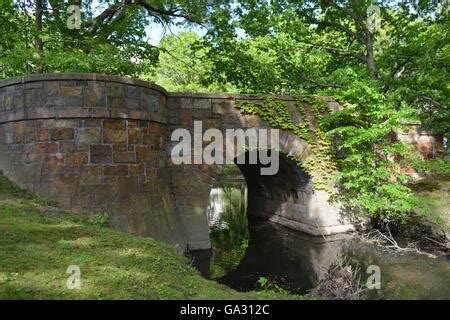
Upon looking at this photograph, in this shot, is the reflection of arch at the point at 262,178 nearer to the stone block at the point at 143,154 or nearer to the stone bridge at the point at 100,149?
the stone bridge at the point at 100,149

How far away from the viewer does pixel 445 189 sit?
9703mm

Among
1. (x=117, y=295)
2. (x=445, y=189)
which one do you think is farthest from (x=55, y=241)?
(x=445, y=189)

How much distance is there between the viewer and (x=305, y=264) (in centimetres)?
741

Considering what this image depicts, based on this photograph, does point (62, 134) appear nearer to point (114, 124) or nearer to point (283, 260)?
point (114, 124)

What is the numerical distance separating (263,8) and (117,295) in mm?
10915

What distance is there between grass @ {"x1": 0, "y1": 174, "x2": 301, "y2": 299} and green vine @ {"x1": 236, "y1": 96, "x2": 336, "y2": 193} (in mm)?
5175

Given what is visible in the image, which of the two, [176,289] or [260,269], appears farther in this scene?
[260,269]

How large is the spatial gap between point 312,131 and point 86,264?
23.7ft

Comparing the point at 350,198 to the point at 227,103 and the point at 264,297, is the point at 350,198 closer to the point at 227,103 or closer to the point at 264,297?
the point at 227,103

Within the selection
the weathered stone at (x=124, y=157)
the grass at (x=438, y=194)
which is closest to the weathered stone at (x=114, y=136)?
the weathered stone at (x=124, y=157)

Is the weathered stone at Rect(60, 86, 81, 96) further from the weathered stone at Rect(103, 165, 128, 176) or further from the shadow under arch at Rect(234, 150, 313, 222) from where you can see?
the shadow under arch at Rect(234, 150, 313, 222)

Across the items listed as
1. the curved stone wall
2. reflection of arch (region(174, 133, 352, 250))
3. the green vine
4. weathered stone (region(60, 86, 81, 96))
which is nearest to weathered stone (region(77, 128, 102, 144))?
the curved stone wall

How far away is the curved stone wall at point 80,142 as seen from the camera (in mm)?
5891

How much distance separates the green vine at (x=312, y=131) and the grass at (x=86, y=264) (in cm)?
517
